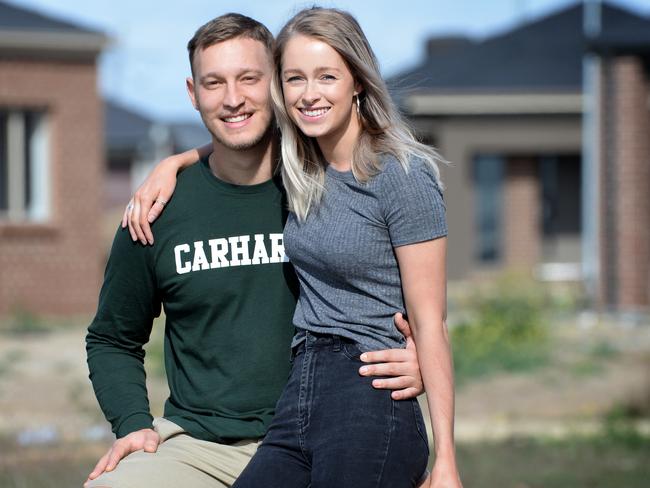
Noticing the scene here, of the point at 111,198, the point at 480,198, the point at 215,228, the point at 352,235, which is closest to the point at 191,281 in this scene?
the point at 215,228

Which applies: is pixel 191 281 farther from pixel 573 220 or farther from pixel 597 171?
pixel 573 220

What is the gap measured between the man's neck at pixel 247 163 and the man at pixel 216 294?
0.01 meters

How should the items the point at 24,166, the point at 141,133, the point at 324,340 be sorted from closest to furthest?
the point at 324,340 → the point at 24,166 → the point at 141,133

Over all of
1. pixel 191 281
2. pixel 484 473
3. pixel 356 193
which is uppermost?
pixel 356 193

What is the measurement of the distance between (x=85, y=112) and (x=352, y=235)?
1453 cm

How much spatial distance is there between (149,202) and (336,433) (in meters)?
1.07

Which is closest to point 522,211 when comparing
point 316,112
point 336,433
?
point 316,112

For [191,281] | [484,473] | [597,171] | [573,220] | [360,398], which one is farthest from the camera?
[573,220]

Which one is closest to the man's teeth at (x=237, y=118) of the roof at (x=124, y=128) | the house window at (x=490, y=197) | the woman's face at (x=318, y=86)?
the woman's face at (x=318, y=86)

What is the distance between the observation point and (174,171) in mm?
4086

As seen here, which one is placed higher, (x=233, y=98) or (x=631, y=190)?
(x=631, y=190)

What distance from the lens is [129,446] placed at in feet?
12.1

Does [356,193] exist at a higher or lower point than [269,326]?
higher

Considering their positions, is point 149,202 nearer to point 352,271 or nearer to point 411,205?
point 352,271
